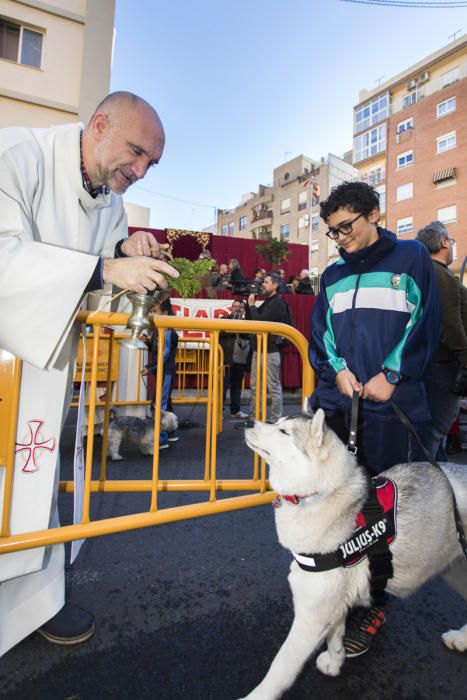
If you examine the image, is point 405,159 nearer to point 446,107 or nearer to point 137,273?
point 446,107

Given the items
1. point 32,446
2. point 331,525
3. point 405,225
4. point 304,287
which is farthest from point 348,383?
point 405,225

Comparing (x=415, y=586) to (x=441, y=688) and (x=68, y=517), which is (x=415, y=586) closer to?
(x=441, y=688)

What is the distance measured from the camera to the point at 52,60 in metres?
12.4

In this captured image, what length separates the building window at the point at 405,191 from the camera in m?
31.5

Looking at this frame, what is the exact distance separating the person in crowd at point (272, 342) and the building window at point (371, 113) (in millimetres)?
37276

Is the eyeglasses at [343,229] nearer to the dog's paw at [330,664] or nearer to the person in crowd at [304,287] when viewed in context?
the dog's paw at [330,664]

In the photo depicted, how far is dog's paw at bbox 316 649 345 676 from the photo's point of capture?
1.65 m

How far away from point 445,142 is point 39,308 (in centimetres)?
3600

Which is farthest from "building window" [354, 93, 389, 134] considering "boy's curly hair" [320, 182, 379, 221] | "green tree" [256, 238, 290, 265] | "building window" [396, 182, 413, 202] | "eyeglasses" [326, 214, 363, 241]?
"eyeglasses" [326, 214, 363, 241]

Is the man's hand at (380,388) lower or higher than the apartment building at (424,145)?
lower

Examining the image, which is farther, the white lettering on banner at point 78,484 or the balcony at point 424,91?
the balcony at point 424,91

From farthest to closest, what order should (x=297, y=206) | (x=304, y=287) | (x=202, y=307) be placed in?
(x=297, y=206) < (x=304, y=287) < (x=202, y=307)

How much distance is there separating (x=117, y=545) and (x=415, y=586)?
1.98m

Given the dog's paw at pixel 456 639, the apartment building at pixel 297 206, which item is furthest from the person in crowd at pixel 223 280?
the apartment building at pixel 297 206
